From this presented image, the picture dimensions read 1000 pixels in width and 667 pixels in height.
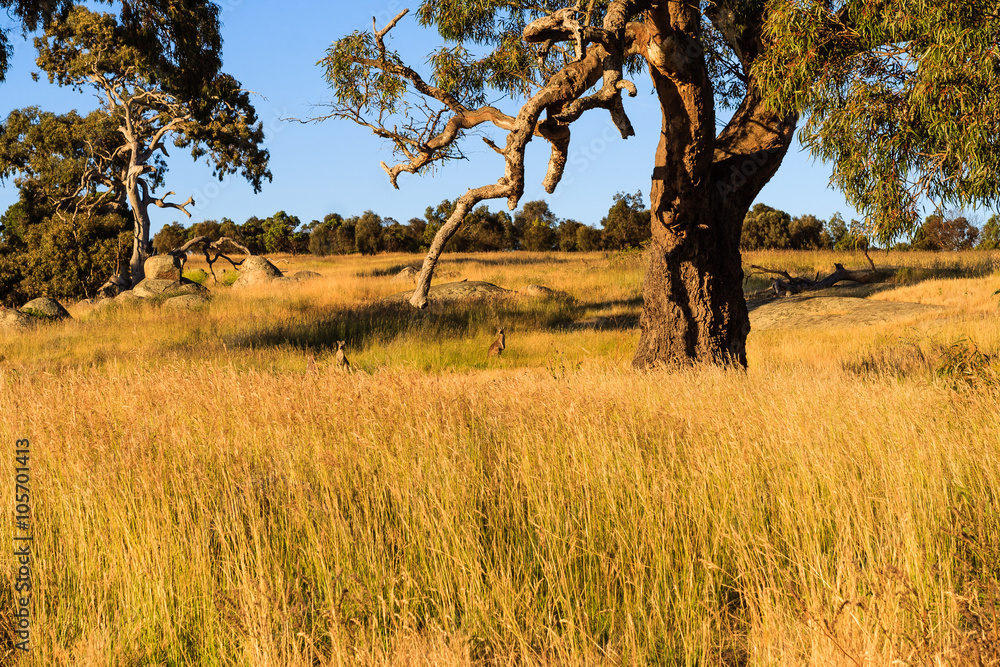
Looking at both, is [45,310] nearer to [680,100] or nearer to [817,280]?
[680,100]

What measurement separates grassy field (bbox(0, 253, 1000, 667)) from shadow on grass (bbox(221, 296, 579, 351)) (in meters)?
7.84

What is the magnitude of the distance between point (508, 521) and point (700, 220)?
7.01 metres

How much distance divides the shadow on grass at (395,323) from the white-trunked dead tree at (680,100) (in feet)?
10.5

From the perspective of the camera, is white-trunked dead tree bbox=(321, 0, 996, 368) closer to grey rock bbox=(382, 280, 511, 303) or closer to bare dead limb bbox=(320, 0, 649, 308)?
bare dead limb bbox=(320, 0, 649, 308)

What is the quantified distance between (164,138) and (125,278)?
7118mm

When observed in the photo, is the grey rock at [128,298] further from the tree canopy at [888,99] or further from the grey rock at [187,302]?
the tree canopy at [888,99]

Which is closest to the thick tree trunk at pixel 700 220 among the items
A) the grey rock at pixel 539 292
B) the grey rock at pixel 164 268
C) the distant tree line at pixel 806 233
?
the grey rock at pixel 539 292

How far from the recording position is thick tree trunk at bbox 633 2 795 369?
9328 mm

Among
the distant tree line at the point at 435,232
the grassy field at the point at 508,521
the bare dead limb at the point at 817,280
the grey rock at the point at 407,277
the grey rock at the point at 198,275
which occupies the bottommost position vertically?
the grassy field at the point at 508,521

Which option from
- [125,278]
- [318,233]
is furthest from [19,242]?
[318,233]

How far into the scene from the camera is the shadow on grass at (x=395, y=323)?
1505cm

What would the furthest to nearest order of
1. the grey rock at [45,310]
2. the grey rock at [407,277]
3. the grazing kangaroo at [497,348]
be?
1. the grey rock at [407,277]
2. the grey rock at [45,310]
3. the grazing kangaroo at [497,348]

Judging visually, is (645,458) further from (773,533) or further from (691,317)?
(691,317)

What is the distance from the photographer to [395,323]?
16500 mm
